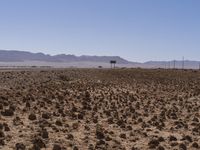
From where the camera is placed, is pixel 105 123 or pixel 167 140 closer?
pixel 167 140

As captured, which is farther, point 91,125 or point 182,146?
point 91,125

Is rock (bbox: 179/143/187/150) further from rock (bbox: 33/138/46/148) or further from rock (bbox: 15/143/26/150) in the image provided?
rock (bbox: 15/143/26/150)

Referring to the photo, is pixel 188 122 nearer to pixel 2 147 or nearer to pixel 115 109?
pixel 115 109

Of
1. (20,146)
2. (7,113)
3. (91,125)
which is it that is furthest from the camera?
(7,113)

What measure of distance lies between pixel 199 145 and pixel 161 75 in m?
52.4

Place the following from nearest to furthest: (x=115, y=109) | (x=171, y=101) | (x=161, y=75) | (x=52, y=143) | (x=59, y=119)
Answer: (x=52, y=143) → (x=59, y=119) → (x=115, y=109) → (x=171, y=101) → (x=161, y=75)

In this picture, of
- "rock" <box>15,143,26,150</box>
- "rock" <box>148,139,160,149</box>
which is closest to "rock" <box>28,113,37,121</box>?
"rock" <box>15,143,26,150</box>

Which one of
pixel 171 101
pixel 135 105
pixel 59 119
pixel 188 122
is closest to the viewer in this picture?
pixel 59 119

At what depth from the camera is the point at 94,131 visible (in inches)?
690

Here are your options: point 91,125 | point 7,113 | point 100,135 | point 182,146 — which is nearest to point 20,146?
point 100,135

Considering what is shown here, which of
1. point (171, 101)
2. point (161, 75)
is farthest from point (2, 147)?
point (161, 75)

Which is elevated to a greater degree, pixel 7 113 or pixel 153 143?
pixel 7 113

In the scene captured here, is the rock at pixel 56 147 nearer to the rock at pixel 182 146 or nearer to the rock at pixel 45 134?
the rock at pixel 45 134

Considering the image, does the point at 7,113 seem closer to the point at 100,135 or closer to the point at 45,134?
the point at 45,134
